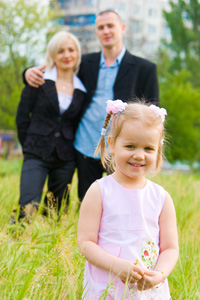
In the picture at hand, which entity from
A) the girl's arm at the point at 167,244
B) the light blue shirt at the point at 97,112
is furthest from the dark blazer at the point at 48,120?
the girl's arm at the point at 167,244

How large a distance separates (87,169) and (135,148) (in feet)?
6.70

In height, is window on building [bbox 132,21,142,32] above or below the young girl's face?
above

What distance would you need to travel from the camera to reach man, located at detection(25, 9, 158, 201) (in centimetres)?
398

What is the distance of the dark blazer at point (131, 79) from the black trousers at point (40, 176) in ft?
2.10

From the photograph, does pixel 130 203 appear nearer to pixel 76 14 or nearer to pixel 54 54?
pixel 54 54

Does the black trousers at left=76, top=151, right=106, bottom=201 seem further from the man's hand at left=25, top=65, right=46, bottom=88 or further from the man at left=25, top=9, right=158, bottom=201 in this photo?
the man's hand at left=25, top=65, right=46, bottom=88

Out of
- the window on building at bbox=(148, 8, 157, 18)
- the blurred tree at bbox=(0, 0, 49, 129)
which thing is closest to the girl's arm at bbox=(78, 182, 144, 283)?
the blurred tree at bbox=(0, 0, 49, 129)

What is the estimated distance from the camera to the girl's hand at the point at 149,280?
72.7 inches

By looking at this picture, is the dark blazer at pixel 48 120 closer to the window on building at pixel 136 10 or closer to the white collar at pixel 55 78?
the white collar at pixel 55 78

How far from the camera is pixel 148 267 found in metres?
1.98

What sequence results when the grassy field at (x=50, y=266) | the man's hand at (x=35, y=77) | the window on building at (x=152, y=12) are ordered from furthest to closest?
the window on building at (x=152, y=12) → the man's hand at (x=35, y=77) → the grassy field at (x=50, y=266)

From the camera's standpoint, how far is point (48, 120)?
13.4 ft

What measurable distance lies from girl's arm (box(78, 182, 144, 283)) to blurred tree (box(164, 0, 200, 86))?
96.6 feet

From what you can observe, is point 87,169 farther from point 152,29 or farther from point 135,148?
point 152,29
